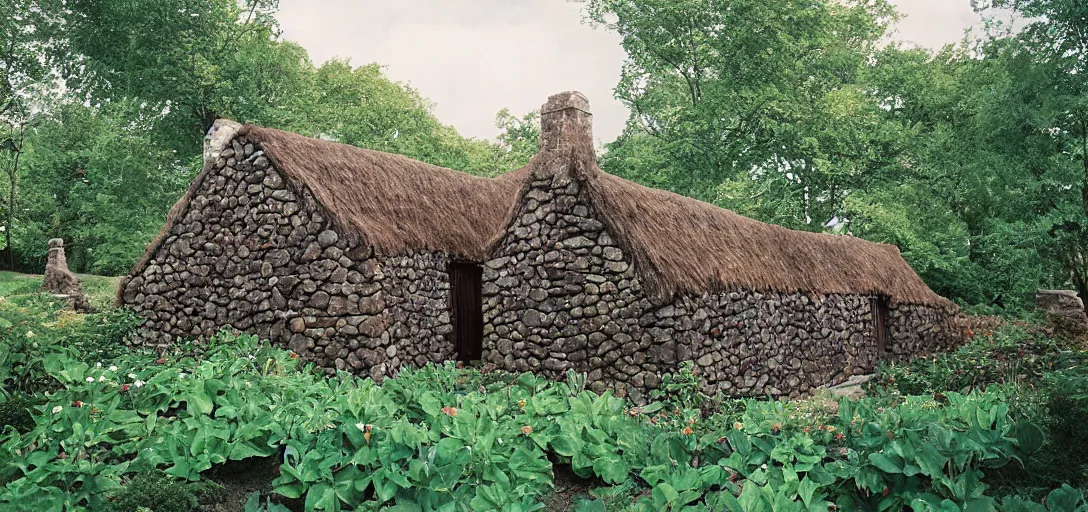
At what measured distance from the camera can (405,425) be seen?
4926 millimetres

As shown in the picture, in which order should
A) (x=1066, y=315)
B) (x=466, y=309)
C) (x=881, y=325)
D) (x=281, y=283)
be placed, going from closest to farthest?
1. (x=281, y=283)
2. (x=466, y=309)
3. (x=1066, y=315)
4. (x=881, y=325)

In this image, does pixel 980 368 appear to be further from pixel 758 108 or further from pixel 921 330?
pixel 758 108

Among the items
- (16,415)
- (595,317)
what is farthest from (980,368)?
(16,415)

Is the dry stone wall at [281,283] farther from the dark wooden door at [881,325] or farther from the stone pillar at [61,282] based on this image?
the dark wooden door at [881,325]

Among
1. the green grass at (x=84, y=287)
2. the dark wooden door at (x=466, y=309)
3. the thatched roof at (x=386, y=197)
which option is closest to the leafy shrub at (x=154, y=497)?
the thatched roof at (x=386, y=197)

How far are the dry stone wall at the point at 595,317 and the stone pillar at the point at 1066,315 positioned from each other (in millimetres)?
6006

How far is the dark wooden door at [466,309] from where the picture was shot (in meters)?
12.2

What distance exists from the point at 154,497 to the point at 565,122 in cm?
732

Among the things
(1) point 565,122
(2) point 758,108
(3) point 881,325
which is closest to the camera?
(1) point 565,122

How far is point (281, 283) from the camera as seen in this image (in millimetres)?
10750

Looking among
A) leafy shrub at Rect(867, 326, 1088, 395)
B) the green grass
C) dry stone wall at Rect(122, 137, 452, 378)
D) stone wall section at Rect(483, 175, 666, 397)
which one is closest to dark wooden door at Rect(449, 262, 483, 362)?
dry stone wall at Rect(122, 137, 452, 378)

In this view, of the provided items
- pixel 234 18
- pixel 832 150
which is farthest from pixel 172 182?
pixel 832 150

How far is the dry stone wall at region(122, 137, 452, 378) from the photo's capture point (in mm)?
10383

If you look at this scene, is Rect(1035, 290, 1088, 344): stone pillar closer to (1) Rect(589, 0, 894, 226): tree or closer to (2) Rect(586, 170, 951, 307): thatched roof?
(2) Rect(586, 170, 951, 307): thatched roof
